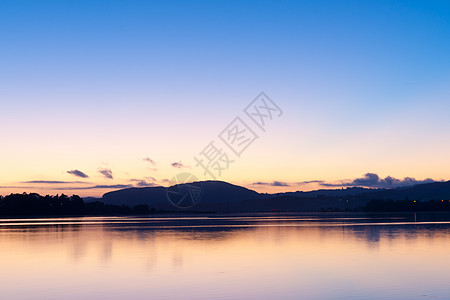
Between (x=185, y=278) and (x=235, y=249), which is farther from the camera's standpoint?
(x=235, y=249)

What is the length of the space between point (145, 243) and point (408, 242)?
77.1 feet

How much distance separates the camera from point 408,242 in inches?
1781

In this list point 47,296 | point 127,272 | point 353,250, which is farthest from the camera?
point 353,250

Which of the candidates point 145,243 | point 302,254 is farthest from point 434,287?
point 145,243

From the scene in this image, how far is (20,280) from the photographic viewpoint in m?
25.4

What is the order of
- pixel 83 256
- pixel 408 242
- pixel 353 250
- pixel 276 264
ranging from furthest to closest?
pixel 408 242
pixel 353 250
pixel 83 256
pixel 276 264

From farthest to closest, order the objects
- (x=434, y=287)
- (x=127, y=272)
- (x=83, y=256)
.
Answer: (x=83, y=256) < (x=127, y=272) < (x=434, y=287)

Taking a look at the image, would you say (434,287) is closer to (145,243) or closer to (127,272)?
(127,272)

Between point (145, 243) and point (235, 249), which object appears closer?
point (235, 249)

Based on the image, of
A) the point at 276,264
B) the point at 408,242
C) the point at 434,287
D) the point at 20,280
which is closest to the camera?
the point at 434,287

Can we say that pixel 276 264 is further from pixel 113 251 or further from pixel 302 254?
pixel 113 251

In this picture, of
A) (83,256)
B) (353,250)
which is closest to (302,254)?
(353,250)

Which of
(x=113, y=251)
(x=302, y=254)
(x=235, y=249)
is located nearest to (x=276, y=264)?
(x=302, y=254)

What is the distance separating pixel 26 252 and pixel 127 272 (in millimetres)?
15389
